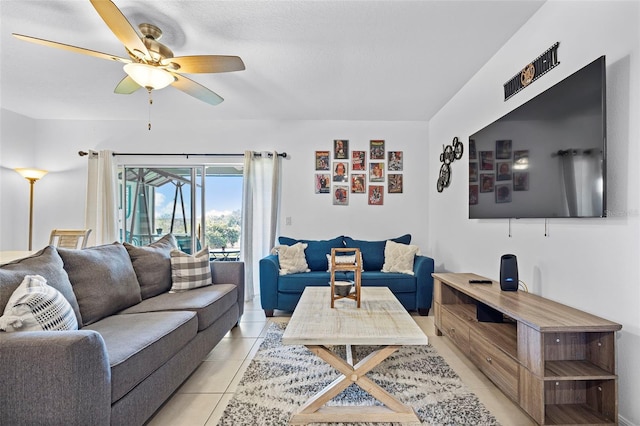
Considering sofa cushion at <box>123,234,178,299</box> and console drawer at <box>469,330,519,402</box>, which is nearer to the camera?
console drawer at <box>469,330,519,402</box>

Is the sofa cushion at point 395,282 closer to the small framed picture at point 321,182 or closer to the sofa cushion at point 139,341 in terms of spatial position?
the small framed picture at point 321,182

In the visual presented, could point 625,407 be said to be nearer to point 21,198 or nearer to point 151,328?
point 151,328

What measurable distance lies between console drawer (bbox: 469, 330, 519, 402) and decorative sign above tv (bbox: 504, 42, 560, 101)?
1.81m

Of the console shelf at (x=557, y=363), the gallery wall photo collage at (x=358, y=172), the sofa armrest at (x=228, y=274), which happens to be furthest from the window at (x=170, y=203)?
the console shelf at (x=557, y=363)

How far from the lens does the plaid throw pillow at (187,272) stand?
2691mm

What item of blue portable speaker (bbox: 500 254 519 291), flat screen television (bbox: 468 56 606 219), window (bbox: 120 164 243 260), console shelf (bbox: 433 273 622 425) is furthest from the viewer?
window (bbox: 120 164 243 260)

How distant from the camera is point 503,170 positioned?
2.28 m

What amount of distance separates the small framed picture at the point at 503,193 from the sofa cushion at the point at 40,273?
2.88 meters

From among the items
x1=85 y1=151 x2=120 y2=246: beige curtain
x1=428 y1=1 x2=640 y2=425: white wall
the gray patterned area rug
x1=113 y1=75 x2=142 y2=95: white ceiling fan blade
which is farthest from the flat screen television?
x1=85 y1=151 x2=120 y2=246: beige curtain

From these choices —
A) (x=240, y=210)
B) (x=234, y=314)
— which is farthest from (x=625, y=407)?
(x=240, y=210)

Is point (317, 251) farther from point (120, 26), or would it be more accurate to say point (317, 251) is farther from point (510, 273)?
point (120, 26)

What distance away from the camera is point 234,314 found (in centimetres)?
288

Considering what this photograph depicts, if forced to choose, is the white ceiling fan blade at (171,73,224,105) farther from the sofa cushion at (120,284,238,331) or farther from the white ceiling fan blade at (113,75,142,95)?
the sofa cushion at (120,284,238,331)

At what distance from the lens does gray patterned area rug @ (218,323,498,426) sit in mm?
1665
